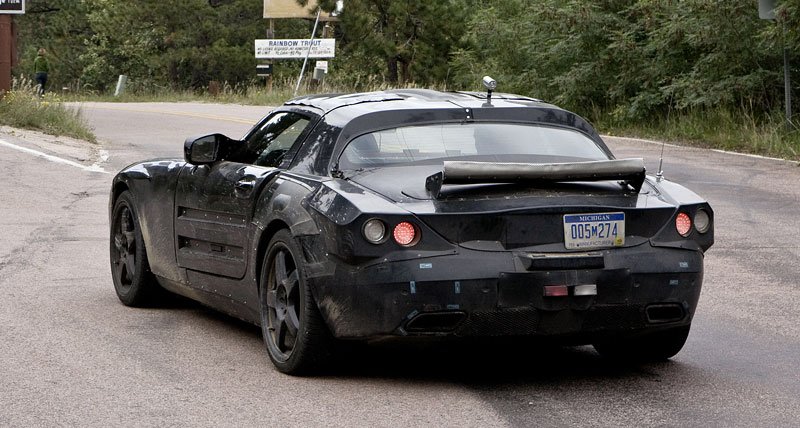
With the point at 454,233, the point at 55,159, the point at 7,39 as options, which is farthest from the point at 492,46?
the point at 454,233

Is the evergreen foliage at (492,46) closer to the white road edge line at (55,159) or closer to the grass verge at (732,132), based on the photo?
the grass verge at (732,132)

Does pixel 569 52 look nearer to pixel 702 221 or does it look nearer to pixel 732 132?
pixel 732 132

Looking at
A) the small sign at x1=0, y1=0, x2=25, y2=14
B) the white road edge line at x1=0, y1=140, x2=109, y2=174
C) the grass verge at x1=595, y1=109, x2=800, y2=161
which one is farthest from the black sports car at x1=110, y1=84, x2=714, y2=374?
the small sign at x1=0, y1=0, x2=25, y2=14

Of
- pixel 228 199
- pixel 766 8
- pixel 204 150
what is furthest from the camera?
pixel 766 8

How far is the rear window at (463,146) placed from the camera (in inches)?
A: 259

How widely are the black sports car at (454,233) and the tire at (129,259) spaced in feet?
4.22

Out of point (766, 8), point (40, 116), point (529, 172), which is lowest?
point (40, 116)

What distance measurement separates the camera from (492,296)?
5820mm

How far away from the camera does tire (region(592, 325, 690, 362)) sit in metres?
6.59

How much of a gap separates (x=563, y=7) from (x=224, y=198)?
25555mm

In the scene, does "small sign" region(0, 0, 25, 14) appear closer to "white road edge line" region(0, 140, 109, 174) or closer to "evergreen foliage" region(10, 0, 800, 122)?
"white road edge line" region(0, 140, 109, 174)

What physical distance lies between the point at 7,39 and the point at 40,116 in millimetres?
3289

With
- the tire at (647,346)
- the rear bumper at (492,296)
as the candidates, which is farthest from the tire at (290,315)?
the tire at (647,346)

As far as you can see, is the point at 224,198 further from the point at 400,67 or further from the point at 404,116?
the point at 400,67
